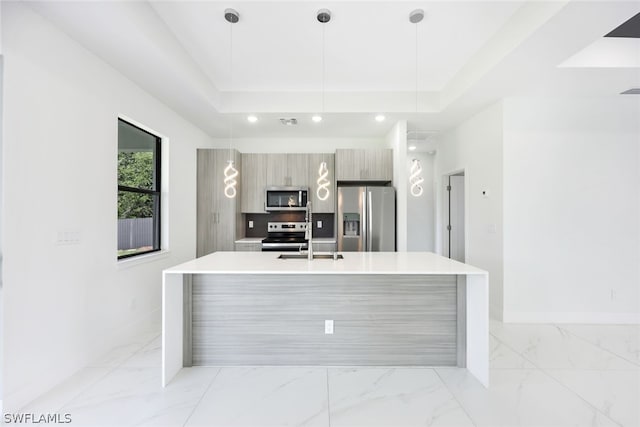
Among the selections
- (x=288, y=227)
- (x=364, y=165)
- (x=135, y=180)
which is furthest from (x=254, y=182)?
(x=135, y=180)

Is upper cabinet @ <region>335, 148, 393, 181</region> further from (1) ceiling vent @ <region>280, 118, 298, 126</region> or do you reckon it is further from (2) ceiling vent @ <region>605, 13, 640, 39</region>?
(2) ceiling vent @ <region>605, 13, 640, 39</region>

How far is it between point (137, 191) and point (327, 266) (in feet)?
7.76

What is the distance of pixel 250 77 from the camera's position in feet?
11.7

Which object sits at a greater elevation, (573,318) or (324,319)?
(324,319)

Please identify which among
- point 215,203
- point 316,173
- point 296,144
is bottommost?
point 215,203

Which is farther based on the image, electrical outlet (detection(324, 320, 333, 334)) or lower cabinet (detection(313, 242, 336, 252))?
lower cabinet (detection(313, 242, 336, 252))

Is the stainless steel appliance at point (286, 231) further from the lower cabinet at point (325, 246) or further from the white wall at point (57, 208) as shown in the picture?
the white wall at point (57, 208)

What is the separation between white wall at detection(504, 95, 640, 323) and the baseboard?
11 millimetres

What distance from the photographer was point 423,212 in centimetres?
657

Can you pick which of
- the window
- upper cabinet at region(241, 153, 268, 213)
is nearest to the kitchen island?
the window

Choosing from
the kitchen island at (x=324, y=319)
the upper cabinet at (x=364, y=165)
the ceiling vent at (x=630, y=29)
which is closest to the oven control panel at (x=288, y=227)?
the upper cabinet at (x=364, y=165)

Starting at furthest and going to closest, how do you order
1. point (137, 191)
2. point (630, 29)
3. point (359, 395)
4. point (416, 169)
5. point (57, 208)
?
point (137, 191), point (416, 169), point (630, 29), point (57, 208), point (359, 395)

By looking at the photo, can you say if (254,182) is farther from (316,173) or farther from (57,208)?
(57,208)

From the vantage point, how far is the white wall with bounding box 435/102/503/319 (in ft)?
11.8
